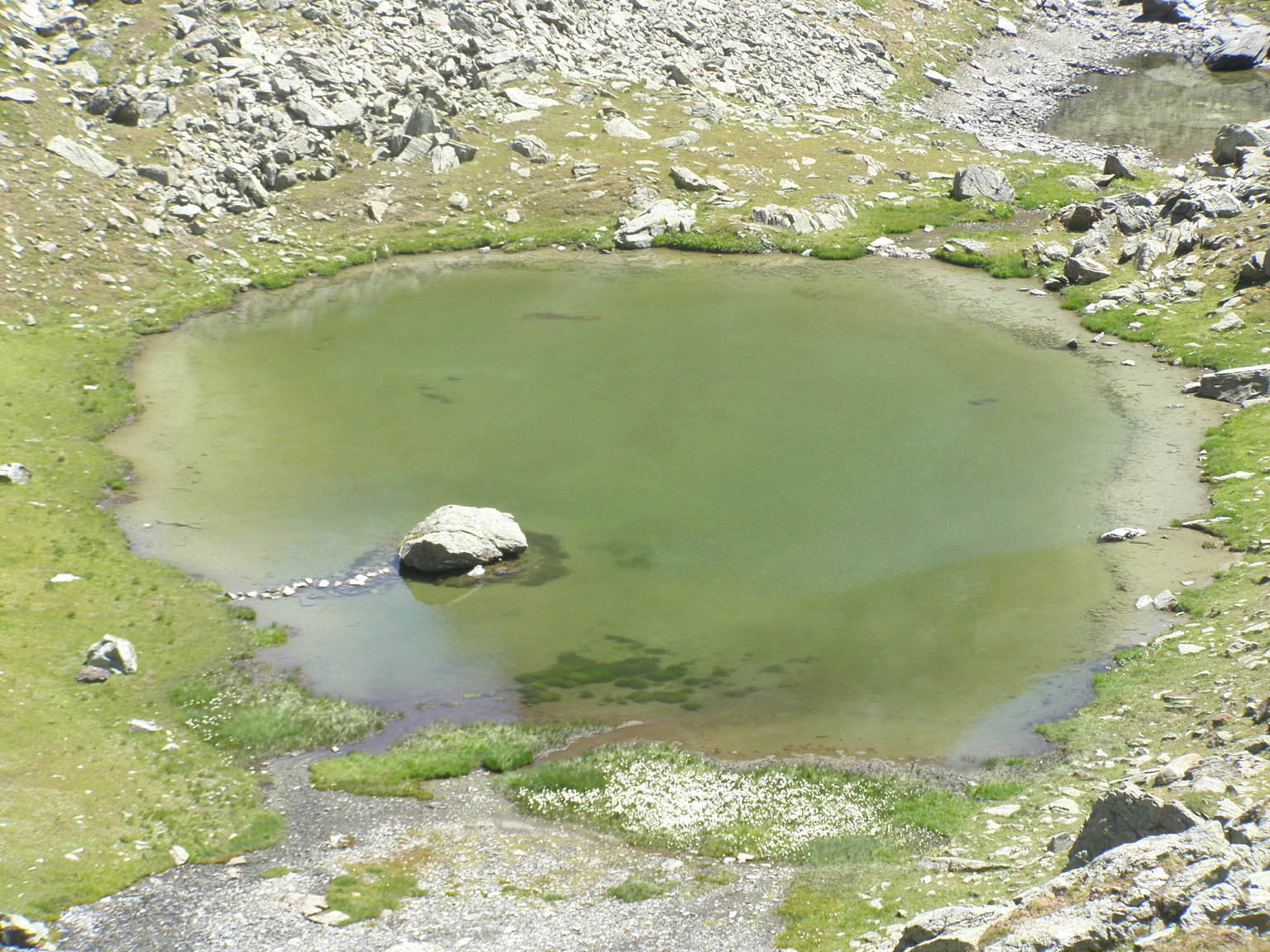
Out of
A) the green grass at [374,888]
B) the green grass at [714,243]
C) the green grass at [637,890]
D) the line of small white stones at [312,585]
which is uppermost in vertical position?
the green grass at [714,243]

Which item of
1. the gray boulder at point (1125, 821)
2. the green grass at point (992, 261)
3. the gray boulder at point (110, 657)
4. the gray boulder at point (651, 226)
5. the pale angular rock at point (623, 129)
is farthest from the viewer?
the pale angular rock at point (623, 129)

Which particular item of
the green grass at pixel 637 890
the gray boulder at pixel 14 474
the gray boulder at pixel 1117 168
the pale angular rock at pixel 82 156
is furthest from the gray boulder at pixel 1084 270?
the pale angular rock at pixel 82 156

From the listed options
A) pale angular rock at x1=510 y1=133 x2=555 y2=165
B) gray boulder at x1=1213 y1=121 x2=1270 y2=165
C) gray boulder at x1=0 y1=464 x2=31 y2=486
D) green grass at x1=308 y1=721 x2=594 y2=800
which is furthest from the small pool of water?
gray boulder at x1=0 y1=464 x2=31 y2=486

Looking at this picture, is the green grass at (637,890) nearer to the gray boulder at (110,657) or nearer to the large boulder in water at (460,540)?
the large boulder in water at (460,540)

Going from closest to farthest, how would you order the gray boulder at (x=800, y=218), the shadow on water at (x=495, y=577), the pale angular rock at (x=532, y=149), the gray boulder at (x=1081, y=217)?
the shadow on water at (x=495, y=577) < the gray boulder at (x=1081, y=217) < the gray boulder at (x=800, y=218) < the pale angular rock at (x=532, y=149)

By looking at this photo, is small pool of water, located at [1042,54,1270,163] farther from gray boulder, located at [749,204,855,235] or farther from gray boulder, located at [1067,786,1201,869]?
gray boulder, located at [1067,786,1201,869]

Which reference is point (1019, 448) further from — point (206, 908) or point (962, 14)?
point (962, 14)
